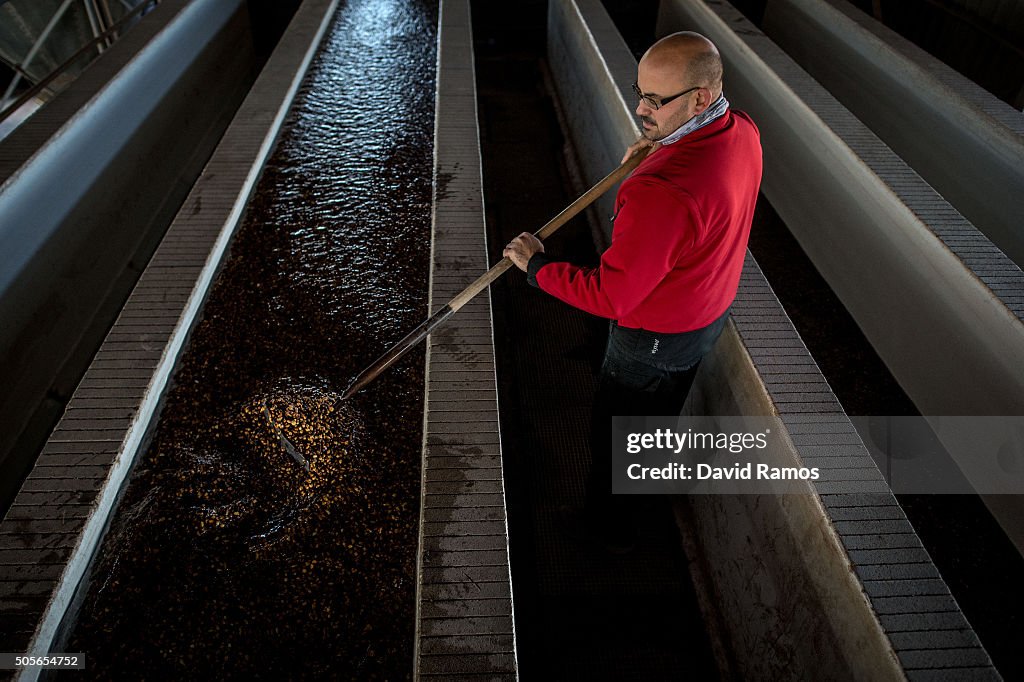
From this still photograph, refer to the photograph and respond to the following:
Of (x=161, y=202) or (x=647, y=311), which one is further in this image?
(x=161, y=202)

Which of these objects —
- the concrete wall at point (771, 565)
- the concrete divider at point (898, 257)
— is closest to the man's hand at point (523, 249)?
the concrete wall at point (771, 565)

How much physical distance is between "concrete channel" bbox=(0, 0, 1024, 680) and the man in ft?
1.71

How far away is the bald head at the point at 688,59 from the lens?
157 centimetres

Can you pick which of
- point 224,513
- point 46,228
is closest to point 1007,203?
point 224,513

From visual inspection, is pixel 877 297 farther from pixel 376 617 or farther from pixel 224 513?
pixel 224 513

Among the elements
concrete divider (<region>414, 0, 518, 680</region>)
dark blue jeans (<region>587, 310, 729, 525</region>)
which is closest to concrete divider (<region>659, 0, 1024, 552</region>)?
dark blue jeans (<region>587, 310, 729, 525</region>)

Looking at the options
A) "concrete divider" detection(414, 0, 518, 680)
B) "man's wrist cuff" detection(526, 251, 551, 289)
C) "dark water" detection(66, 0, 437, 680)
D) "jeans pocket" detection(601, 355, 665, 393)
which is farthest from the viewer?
"jeans pocket" detection(601, 355, 665, 393)

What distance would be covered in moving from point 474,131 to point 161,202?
247 centimetres

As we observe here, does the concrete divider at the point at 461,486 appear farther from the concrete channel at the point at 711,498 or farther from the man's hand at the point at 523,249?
the man's hand at the point at 523,249

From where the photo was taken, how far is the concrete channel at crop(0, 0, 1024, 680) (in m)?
1.77

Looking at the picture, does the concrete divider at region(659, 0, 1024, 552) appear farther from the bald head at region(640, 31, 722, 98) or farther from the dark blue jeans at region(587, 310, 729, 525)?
the bald head at region(640, 31, 722, 98)

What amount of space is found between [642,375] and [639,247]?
597 millimetres

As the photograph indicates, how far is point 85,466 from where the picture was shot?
210 centimetres

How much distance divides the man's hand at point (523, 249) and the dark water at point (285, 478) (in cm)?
80
